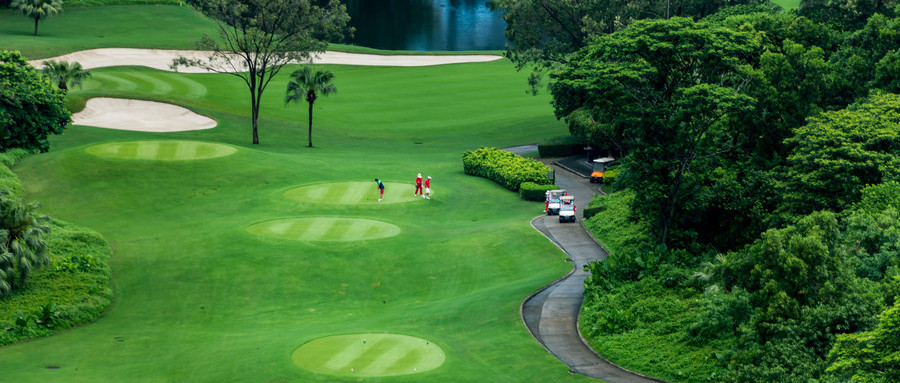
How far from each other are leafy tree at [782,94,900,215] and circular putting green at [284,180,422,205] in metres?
26.2

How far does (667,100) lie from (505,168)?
23834mm

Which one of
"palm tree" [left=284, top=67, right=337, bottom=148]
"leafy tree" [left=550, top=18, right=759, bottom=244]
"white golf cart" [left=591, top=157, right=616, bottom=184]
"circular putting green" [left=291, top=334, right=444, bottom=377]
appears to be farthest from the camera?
"palm tree" [left=284, top=67, right=337, bottom=148]

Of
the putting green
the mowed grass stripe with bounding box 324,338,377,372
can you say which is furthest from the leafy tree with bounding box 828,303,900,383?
the putting green

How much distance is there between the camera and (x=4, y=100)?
57812 mm

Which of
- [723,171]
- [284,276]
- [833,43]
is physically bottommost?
[284,276]

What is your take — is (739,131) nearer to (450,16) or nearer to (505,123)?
(505,123)

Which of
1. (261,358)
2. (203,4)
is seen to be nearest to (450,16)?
(203,4)

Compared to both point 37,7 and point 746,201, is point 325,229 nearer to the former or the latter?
point 746,201

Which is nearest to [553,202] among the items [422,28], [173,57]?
[173,57]

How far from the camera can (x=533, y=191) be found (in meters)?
65.8

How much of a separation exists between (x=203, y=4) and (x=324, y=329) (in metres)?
50.9

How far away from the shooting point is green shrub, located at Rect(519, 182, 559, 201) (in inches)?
2589

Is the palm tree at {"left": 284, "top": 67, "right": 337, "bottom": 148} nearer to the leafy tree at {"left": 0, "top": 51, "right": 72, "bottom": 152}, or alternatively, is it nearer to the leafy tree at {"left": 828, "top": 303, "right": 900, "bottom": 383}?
the leafy tree at {"left": 0, "top": 51, "right": 72, "bottom": 152}

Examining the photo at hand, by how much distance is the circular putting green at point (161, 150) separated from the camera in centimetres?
6700
